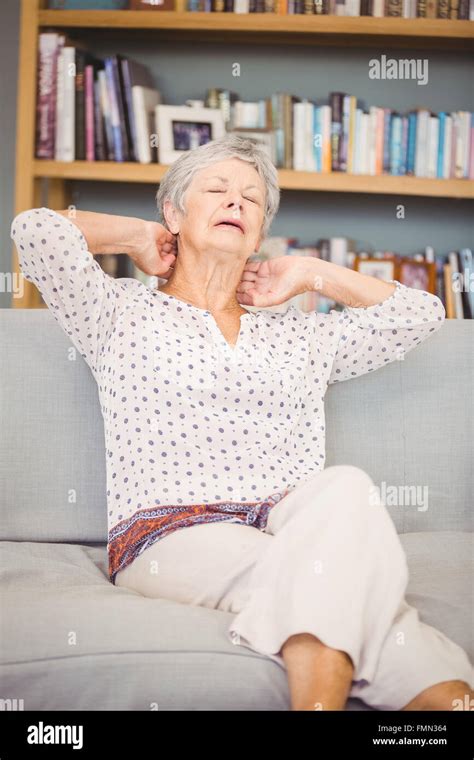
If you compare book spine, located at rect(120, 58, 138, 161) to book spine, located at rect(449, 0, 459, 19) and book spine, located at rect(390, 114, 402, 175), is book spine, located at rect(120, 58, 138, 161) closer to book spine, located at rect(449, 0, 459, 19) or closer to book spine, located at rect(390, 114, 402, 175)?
book spine, located at rect(390, 114, 402, 175)

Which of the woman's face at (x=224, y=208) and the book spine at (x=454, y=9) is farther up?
the book spine at (x=454, y=9)

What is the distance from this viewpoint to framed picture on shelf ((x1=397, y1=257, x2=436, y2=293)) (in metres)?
3.02

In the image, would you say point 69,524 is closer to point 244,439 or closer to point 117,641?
point 244,439

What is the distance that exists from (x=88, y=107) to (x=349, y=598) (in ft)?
7.06

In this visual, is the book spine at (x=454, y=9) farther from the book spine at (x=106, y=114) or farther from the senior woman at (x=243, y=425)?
the senior woman at (x=243, y=425)

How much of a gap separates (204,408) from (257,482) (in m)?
0.16

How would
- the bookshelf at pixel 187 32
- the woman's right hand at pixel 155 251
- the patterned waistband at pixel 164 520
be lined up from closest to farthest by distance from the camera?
the patterned waistband at pixel 164 520
the woman's right hand at pixel 155 251
the bookshelf at pixel 187 32

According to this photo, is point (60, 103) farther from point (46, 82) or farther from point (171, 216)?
point (171, 216)

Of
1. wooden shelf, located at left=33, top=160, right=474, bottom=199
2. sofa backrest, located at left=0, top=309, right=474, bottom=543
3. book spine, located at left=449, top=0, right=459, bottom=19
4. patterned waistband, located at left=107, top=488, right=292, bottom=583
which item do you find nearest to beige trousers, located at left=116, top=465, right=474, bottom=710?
patterned waistband, located at left=107, top=488, right=292, bottom=583

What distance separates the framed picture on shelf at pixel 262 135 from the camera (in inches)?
113

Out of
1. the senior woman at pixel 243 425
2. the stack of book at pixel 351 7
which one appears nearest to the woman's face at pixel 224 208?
A: the senior woman at pixel 243 425

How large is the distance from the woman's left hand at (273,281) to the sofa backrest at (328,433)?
0.70ft

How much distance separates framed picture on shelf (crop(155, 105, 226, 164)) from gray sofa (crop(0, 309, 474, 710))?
50.4 inches

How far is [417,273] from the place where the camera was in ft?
9.92
